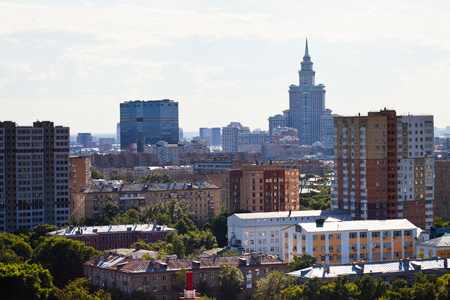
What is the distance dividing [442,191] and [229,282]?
71940 millimetres

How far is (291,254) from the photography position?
9694 centimetres

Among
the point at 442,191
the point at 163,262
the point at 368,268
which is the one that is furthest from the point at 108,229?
the point at 442,191

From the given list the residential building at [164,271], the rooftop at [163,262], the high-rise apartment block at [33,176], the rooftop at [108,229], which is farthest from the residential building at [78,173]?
the residential building at [164,271]

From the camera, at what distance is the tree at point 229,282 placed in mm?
80250

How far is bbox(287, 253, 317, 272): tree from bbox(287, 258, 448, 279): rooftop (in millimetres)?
3012

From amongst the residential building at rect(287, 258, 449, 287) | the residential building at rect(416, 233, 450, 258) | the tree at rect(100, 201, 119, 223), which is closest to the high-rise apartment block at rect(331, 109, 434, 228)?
the residential building at rect(416, 233, 450, 258)

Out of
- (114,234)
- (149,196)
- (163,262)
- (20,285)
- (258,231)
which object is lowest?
(20,285)

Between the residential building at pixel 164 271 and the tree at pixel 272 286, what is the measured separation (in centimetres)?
512

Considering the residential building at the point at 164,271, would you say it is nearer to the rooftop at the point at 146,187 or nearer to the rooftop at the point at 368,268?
the rooftop at the point at 368,268

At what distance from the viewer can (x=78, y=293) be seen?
75.2 meters

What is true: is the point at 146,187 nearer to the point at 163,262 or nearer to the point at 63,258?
the point at 63,258

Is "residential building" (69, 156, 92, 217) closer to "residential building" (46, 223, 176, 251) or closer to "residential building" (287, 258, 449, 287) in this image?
"residential building" (46, 223, 176, 251)

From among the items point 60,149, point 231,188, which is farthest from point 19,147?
point 231,188

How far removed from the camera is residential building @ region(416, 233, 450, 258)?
91.5 m
